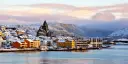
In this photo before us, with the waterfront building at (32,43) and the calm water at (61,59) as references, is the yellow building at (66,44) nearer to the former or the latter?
the waterfront building at (32,43)

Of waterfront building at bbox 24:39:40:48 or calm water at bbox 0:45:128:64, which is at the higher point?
waterfront building at bbox 24:39:40:48

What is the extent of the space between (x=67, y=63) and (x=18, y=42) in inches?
666

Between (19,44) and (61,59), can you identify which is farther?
(19,44)

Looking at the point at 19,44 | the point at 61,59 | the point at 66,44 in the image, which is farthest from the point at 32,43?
the point at 61,59

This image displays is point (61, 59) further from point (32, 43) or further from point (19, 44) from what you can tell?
point (32, 43)

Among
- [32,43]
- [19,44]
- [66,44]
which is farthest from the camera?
[66,44]

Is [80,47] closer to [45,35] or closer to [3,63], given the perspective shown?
[45,35]

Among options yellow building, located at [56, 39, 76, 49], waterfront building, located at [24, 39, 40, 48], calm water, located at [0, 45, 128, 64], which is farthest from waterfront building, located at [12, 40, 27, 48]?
calm water, located at [0, 45, 128, 64]

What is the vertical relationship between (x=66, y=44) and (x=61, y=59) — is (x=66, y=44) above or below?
above

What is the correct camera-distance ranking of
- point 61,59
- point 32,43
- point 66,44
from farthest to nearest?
point 66,44 → point 32,43 → point 61,59

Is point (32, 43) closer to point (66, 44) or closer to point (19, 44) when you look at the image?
point (19, 44)

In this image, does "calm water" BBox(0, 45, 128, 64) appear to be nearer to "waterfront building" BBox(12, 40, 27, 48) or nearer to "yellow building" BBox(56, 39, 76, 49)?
"waterfront building" BBox(12, 40, 27, 48)

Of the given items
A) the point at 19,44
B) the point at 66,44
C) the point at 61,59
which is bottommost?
the point at 61,59

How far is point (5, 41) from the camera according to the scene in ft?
108
